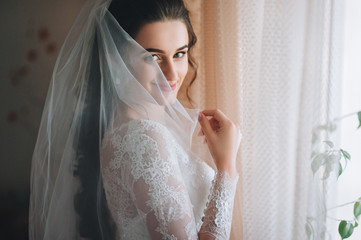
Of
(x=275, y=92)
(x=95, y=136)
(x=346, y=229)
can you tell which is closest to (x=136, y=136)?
(x=95, y=136)

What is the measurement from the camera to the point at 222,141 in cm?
107

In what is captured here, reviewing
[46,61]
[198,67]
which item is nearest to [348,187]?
[198,67]

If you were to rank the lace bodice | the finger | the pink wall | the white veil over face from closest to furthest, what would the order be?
1. the lace bodice
2. the white veil over face
3. the finger
4. the pink wall

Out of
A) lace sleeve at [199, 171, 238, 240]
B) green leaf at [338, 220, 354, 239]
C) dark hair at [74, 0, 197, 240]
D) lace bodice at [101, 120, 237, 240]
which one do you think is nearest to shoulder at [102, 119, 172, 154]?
lace bodice at [101, 120, 237, 240]

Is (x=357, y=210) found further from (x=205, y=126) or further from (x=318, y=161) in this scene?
(x=205, y=126)

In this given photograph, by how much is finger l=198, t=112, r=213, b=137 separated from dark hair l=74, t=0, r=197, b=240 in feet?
1.08

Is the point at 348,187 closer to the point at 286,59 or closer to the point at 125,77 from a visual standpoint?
the point at 286,59

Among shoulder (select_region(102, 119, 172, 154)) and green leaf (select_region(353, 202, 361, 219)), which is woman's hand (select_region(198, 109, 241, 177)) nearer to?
shoulder (select_region(102, 119, 172, 154))

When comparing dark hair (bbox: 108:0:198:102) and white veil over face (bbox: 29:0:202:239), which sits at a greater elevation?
dark hair (bbox: 108:0:198:102)

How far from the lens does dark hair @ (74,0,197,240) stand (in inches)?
39.5

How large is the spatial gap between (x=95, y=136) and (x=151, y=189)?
30 centimetres

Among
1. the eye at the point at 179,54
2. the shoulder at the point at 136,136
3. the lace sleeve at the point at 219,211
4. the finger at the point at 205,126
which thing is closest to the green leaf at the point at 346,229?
the lace sleeve at the point at 219,211

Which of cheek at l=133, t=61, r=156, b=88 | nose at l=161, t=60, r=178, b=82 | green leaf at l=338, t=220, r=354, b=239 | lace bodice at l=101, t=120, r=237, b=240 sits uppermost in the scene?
nose at l=161, t=60, r=178, b=82

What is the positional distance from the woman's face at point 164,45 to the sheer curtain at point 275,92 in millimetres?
310
